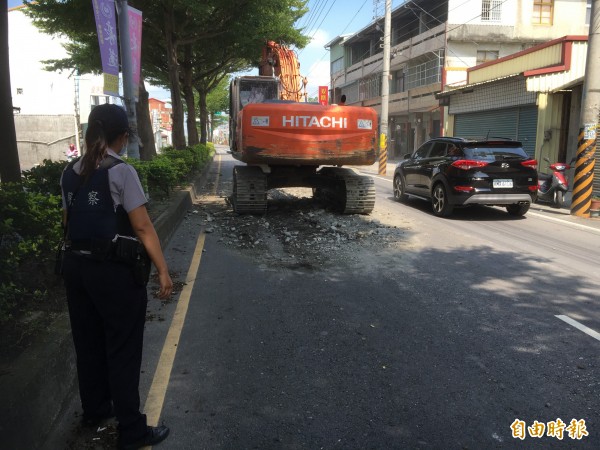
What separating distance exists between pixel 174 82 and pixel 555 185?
1255 cm

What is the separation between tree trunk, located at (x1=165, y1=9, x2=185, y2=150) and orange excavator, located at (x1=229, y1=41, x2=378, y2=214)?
8282 mm

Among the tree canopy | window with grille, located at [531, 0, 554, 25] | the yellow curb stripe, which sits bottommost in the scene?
the yellow curb stripe

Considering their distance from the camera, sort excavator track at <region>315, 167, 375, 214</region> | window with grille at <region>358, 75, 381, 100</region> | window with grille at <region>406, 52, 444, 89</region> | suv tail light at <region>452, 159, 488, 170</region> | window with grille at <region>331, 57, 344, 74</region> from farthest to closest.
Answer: window with grille at <region>331, 57, 344, 74</region>
window with grille at <region>358, 75, 381, 100</region>
window with grille at <region>406, 52, 444, 89</region>
excavator track at <region>315, 167, 375, 214</region>
suv tail light at <region>452, 159, 488, 170</region>

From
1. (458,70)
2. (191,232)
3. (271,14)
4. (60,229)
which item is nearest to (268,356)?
(60,229)

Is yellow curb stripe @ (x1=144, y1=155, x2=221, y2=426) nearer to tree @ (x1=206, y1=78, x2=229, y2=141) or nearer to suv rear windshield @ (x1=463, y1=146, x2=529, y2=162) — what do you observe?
suv rear windshield @ (x1=463, y1=146, x2=529, y2=162)

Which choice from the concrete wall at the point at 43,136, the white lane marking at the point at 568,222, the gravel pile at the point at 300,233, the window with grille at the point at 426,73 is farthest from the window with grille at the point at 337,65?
the gravel pile at the point at 300,233

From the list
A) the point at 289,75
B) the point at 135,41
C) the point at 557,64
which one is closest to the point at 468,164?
the point at 289,75

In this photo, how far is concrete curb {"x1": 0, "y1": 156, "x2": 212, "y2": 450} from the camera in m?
2.48

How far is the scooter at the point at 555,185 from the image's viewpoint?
12133 millimetres

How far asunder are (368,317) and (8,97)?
4.74m

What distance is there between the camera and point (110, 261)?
2654 mm

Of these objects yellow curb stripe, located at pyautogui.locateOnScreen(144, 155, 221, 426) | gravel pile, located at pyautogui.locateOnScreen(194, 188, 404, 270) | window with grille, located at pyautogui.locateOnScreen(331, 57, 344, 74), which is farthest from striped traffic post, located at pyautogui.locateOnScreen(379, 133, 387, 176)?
window with grille, located at pyautogui.locateOnScreen(331, 57, 344, 74)

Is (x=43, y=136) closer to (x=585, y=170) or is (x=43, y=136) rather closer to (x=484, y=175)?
(x=484, y=175)

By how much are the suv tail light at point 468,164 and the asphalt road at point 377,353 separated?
10.0 feet
